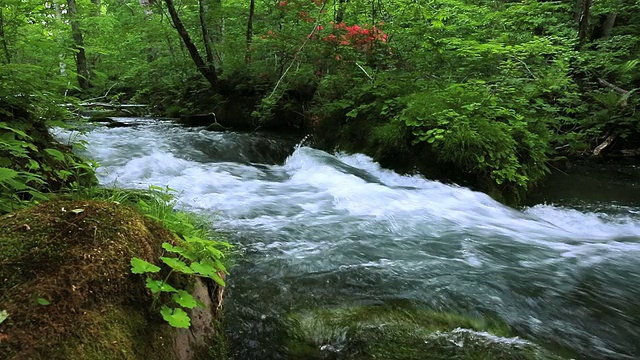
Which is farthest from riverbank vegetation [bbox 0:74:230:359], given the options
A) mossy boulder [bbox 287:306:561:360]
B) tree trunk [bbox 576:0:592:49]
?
tree trunk [bbox 576:0:592:49]

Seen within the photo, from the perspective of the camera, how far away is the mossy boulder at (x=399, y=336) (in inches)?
88.2

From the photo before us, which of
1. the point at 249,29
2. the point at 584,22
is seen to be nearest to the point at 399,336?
the point at 249,29

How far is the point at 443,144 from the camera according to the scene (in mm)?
6125

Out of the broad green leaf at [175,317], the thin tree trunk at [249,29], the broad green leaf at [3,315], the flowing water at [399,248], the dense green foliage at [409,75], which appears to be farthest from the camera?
the thin tree trunk at [249,29]

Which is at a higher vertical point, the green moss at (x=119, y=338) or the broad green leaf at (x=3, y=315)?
the broad green leaf at (x=3, y=315)

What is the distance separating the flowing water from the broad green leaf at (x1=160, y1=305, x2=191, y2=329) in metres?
0.75

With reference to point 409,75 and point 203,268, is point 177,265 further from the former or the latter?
point 409,75

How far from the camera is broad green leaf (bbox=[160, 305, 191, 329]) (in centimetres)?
159

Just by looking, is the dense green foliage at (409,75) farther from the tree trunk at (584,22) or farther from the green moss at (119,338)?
the green moss at (119,338)

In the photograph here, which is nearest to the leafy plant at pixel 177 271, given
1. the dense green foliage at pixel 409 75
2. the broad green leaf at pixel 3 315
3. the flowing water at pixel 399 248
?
the broad green leaf at pixel 3 315

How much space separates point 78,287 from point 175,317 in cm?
38

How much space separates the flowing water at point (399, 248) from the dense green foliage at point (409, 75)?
2.65 feet

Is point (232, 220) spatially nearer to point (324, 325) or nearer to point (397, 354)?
point (324, 325)

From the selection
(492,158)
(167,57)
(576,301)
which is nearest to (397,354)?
(576,301)
